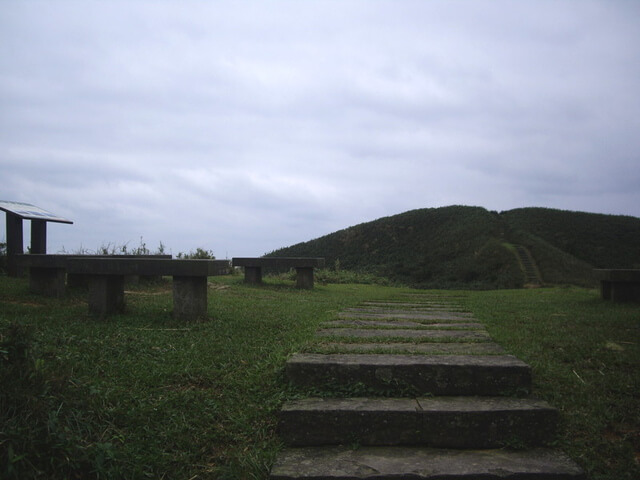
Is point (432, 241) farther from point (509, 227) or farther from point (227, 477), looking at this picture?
point (227, 477)

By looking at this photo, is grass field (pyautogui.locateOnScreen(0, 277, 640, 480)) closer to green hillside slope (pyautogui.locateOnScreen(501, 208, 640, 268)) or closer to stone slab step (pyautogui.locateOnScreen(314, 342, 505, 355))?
stone slab step (pyautogui.locateOnScreen(314, 342, 505, 355))

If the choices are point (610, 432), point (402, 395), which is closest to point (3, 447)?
point (402, 395)

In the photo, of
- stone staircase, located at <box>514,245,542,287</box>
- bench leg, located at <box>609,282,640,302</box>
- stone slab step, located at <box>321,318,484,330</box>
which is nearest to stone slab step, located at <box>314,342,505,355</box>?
stone slab step, located at <box>321,318,484,330</box>

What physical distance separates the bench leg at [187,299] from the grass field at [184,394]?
0.28 metres

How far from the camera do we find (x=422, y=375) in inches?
134

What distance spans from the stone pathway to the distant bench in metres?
2.34

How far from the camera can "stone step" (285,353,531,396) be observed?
11.1 feet

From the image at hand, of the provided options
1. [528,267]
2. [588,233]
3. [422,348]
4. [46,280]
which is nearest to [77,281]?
[46,280]

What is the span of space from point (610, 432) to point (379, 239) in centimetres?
3657

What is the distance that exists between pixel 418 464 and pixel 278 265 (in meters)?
9.81

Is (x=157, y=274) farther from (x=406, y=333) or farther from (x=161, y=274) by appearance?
(x=406, y=333)

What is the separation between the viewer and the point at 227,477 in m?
2.58

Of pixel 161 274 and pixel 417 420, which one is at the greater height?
pixel 161 274

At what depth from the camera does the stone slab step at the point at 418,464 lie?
255cm
